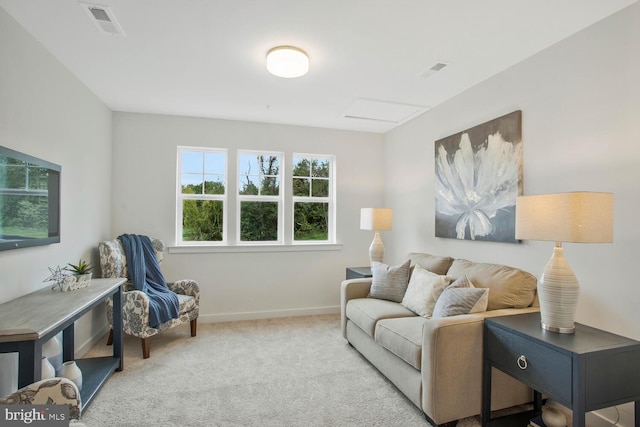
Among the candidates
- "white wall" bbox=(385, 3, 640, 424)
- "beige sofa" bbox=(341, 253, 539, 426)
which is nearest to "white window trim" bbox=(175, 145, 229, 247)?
"beige sofa" bbox=(341, 253, 539, 426)

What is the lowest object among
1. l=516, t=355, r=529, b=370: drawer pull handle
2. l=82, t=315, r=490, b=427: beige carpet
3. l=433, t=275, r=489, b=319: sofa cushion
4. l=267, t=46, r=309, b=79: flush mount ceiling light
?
l=82, t=315, r=490, b=427: beige carpet

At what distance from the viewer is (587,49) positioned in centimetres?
211

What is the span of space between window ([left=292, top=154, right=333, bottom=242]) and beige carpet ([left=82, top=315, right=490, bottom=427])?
4.81ft

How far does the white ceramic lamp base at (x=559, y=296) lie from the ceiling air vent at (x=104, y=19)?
2943mm

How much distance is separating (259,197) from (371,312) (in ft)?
7.22

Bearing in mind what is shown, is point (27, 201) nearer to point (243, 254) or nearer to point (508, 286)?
point (243, 254)

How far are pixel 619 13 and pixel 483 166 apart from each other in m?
1.26

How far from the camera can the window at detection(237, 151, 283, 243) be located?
4.25 metres

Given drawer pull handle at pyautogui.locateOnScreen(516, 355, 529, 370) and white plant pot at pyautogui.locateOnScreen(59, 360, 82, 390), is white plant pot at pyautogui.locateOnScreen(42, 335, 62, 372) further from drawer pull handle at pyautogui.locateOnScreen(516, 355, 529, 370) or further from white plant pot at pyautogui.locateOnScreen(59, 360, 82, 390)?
drawer pull handle at pyautogui.locateOnScreen(516, 355, 529, 370)

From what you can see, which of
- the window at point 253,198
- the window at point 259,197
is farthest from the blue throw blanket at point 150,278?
the window at point 259,197

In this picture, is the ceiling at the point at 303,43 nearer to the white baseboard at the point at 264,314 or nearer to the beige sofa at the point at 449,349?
the beige sofa at the point at 449,349

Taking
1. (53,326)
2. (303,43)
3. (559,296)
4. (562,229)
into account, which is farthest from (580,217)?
(53,326)

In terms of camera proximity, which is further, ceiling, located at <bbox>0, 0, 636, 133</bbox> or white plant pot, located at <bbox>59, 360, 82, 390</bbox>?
white plant pot, located at <bbox>59, 360, 82, 390</bbox>

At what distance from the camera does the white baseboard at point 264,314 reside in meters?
3.99
